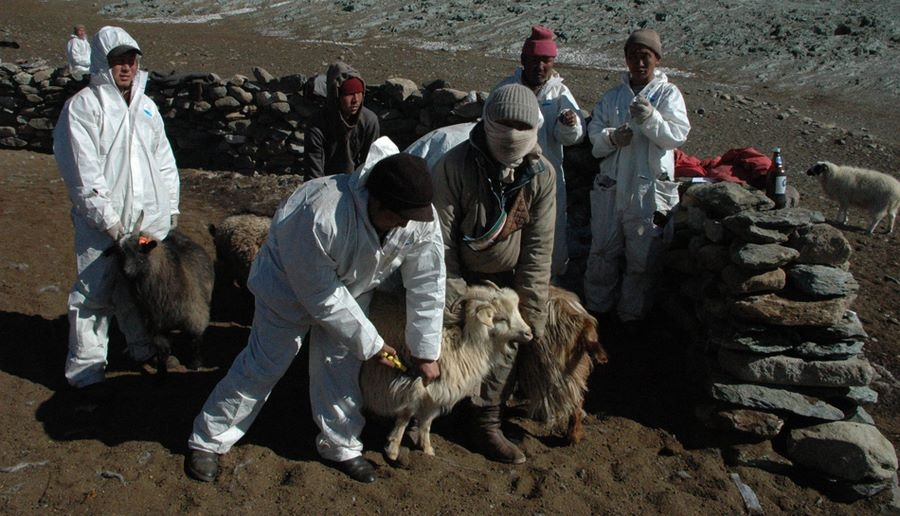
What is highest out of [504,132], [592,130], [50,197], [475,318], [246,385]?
[504,132]

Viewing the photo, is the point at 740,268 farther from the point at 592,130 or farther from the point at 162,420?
the point at 162,420

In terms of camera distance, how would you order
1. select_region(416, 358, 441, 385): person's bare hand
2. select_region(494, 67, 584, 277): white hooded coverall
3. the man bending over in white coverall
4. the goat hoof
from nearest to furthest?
the man bending over in white coverall, select_region(416, 358, 441, 385): person's bare hand, the goat hoof, select_region(494, 67, 584, 277): white hooded coverall

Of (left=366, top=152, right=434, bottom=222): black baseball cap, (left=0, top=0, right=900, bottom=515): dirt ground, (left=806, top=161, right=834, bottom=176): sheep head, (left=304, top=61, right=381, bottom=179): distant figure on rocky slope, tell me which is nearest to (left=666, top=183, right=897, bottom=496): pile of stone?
(left=0, top=0, right=900, bottom=515): dirt ground

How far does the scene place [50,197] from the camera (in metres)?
8.58

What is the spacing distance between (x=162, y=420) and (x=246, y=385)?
931 millimetres

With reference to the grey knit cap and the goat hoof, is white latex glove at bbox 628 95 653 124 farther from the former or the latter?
the goat hoof

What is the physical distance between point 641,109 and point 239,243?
133 inches

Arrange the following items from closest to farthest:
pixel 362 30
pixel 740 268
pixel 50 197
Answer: pixel 740 268 → pixel 50 197 → pixel 362 30

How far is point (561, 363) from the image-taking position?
484 cm

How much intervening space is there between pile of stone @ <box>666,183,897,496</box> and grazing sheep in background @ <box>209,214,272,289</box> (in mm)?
3661

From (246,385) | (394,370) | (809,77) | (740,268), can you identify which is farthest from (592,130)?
(809,77)

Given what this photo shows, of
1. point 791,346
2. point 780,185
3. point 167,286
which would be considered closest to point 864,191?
point 780,185

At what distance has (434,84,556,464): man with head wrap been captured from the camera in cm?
397

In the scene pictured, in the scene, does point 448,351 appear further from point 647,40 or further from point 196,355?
point 647,40
